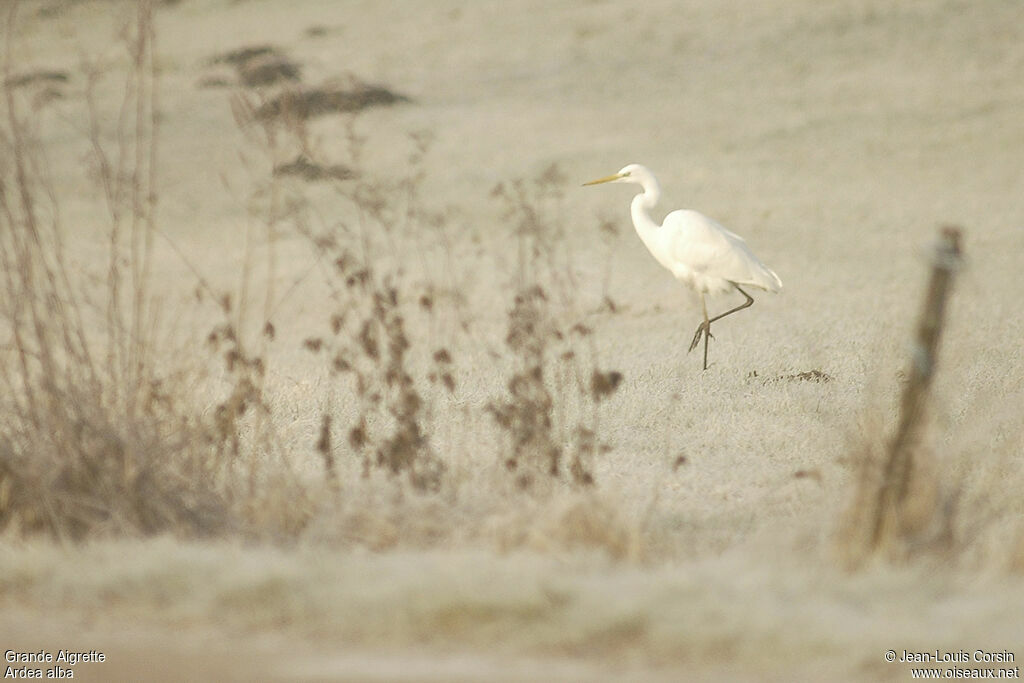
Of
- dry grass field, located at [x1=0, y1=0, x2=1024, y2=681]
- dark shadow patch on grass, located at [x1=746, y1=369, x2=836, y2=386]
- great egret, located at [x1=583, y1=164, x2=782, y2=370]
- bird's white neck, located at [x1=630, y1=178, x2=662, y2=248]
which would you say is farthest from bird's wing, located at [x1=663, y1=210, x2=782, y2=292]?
dark shadow patch on grass, located at [x1=746, y1=369, x2=836, y2=386]

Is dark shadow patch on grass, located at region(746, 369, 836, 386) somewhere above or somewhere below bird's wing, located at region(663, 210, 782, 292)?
below

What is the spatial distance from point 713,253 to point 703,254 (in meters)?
0.10

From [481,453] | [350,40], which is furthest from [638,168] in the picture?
[350,40]

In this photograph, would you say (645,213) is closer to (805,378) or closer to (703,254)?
(703,254)

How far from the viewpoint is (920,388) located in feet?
13.4

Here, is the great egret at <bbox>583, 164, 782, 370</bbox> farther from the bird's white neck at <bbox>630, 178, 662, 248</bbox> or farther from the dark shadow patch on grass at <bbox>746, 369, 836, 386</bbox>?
the dark shadow patch on grass at <bbox>746, 369, 836, 386</bbox>

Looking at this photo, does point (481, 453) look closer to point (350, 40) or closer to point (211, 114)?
point (211, 114)

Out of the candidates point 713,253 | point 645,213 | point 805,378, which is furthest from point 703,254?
point 805,378

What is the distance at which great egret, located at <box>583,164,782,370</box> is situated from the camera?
970 cm

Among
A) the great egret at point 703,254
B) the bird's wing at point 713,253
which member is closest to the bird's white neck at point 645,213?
the great egret at point 703,254

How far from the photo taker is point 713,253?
9.70m

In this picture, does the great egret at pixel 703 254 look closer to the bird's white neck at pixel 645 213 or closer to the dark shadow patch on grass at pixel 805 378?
the bird's white neck at pixel 645 213

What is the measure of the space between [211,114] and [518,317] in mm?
19490

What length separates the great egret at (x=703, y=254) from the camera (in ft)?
31.8
